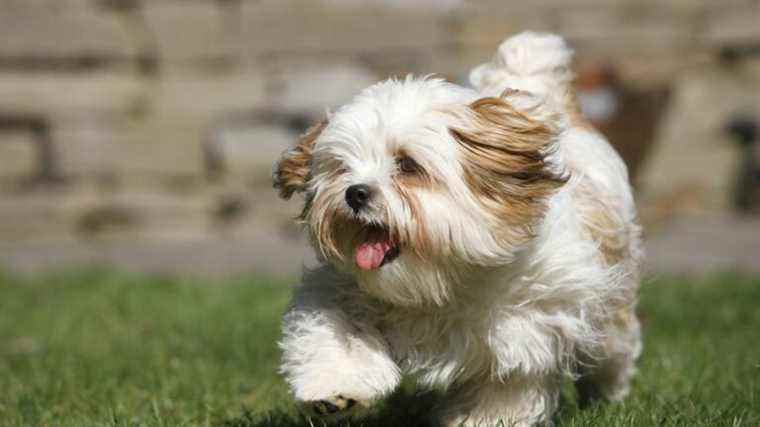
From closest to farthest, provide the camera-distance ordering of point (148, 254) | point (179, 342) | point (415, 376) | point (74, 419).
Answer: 1. point (415, 376)
2. point (74, 419)
3. point (179, 342)
4. point (148, 254)

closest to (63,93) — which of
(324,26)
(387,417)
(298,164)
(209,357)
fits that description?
(324,26)

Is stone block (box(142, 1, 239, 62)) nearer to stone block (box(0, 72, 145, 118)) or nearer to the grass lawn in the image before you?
stone block (box(0, 72, 145, 118))

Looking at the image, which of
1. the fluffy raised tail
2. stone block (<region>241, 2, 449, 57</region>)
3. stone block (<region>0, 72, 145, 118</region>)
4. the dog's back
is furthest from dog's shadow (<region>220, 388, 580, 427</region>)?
stone block (<region>0, 72, 145, 118</region>)

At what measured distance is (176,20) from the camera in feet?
33.6

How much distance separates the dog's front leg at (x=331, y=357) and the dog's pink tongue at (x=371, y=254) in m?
0.29

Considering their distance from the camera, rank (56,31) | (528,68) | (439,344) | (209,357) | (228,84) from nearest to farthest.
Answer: (439,344), (528,68), (209,357), (56,31), (228,84)

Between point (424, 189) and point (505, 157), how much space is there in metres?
0.28

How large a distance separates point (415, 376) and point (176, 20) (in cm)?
690

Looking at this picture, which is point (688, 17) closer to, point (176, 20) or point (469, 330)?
point (176, 20)

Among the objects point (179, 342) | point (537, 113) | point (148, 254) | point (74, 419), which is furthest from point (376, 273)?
point (148, 254)

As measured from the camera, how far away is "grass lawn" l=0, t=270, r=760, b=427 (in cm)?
430

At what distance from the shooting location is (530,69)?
183 inches

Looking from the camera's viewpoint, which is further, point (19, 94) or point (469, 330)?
point (19, 94)

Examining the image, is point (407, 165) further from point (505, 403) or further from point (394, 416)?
point (394, 416)
